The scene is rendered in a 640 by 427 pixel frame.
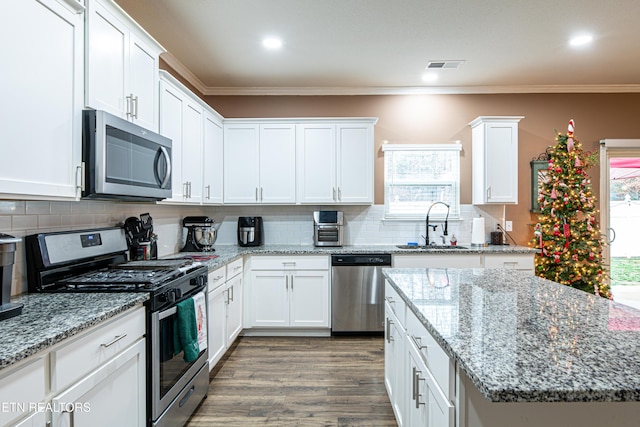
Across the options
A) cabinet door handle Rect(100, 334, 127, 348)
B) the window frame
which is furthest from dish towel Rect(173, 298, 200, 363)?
the window frame

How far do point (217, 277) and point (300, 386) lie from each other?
3.53 feet

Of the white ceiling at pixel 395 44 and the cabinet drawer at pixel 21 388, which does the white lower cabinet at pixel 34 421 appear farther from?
the white ceiling at pixel 395 44

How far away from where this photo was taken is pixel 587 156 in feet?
13.3

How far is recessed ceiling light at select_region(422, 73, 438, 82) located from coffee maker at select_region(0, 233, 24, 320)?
385cm

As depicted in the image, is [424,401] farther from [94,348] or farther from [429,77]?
[429,77]

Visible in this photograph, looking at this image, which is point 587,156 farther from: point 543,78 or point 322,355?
point 322,355

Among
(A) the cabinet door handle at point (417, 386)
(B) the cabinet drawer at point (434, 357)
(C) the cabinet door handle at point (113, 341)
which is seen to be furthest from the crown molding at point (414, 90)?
(A) the cabinet door handle at point (417, 386)

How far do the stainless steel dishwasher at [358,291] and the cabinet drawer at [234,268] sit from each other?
3.15ft

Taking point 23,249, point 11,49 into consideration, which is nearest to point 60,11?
point 11,49

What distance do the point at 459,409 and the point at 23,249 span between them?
81.7 inches

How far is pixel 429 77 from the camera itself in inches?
157

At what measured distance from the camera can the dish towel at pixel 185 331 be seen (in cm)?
201

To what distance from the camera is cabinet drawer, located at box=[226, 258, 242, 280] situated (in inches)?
126

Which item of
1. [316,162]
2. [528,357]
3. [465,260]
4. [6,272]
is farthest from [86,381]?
[465,260]
